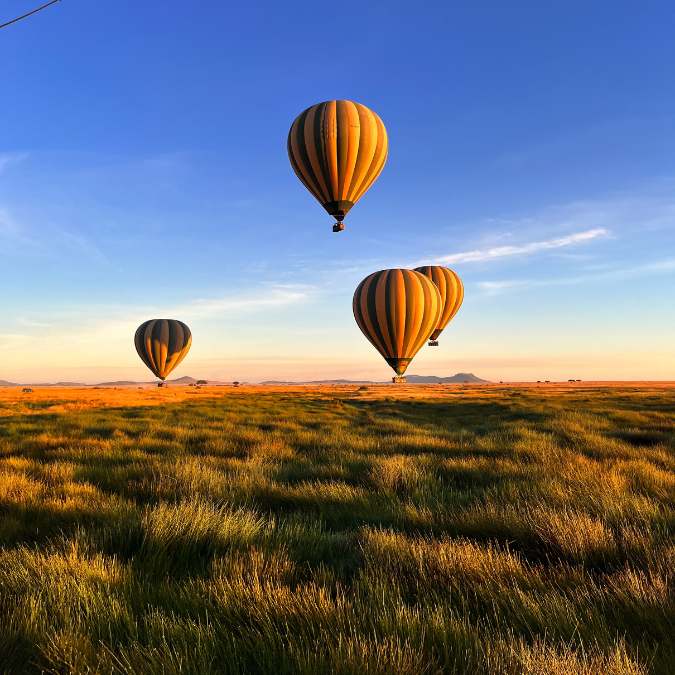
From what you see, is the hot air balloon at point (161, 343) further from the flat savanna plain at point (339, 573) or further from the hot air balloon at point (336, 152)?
the flat savanna plain at point (339, 573)

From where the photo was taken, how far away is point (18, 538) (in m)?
3.53

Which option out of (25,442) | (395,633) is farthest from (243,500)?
(25,442)

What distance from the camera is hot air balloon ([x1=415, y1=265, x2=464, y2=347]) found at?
4372 centimetres

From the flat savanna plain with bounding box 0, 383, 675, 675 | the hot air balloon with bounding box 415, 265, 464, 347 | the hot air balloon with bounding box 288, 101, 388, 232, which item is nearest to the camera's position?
the flat savanna plain with bounding box 0, 383, 675, 675

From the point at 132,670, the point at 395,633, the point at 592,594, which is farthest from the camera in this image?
the point at 592,594

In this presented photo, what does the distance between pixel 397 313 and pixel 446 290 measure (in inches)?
628

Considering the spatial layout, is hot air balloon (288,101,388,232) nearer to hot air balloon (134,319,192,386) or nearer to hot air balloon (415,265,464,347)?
hot air balloon (415,265,464,347)

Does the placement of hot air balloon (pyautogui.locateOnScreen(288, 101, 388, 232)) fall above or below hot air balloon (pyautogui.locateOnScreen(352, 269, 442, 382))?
above

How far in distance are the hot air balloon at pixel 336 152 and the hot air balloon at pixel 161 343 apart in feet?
128

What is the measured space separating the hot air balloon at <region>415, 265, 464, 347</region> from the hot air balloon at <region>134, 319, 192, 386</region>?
115ft

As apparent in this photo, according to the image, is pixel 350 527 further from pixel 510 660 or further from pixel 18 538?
pixel 18 538

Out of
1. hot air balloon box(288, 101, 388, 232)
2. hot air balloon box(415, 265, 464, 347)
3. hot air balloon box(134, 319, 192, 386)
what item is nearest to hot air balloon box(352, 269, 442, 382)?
hot air balloon box(288, 101, 388, 232)

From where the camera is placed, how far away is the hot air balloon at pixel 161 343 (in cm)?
5944

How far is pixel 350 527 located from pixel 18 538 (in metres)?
2.70
